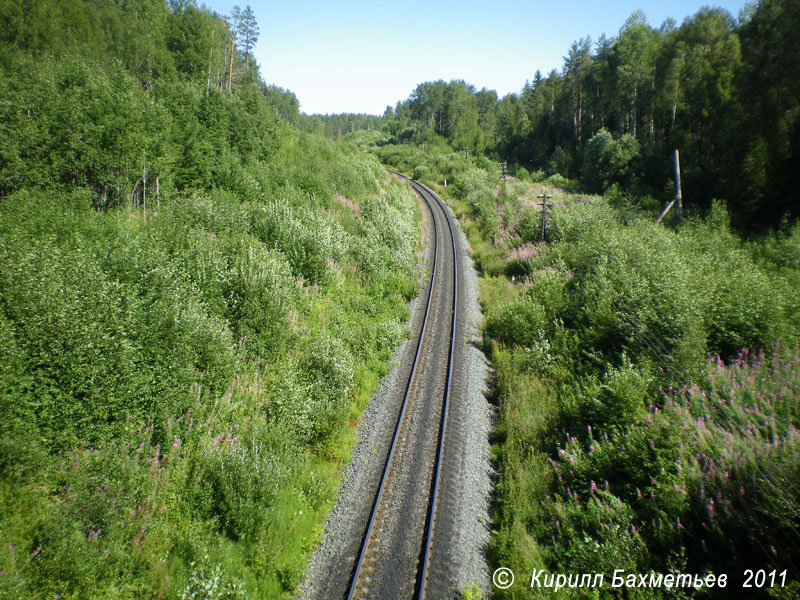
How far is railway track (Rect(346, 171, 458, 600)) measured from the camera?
6535 millimetres

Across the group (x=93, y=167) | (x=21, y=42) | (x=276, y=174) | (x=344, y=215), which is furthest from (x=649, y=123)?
(x=21, y=42)

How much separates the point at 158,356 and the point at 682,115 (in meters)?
52.7

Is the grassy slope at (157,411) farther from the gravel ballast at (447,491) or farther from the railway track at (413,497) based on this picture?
the railway track at (413,497)

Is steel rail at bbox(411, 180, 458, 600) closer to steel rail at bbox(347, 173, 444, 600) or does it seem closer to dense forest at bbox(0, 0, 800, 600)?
steel rail at bbox(347, 173, 444, 600)

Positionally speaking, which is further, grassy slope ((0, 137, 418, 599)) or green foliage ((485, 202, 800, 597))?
green foliage ((485, 202, 800, 597))

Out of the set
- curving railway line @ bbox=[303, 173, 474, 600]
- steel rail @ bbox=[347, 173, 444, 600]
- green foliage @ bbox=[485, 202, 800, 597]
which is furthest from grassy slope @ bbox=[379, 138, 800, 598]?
steel rail @ bbox=[347, 173, 444, 600]

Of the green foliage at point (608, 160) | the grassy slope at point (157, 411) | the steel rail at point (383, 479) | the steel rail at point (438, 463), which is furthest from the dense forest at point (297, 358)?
the green foliage at point (608, 160)

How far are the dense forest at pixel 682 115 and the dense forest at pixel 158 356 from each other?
2401cm

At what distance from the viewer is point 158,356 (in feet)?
26.1

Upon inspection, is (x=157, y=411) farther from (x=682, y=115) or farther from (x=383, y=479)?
(x=682, y=115)

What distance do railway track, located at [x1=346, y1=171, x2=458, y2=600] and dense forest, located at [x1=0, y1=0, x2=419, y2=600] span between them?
1238 mm

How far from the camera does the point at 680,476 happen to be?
6566mm

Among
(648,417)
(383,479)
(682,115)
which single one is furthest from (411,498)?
(682,115)

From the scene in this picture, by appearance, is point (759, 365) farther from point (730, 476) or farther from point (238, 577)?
point (238, 577)
